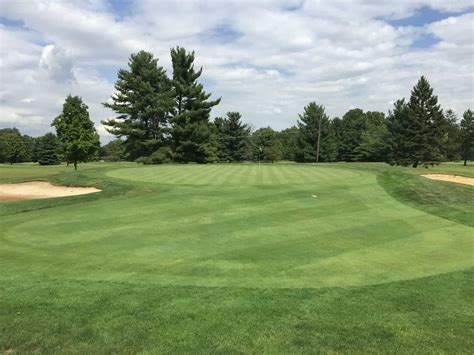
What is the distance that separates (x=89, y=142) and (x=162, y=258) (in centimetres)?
4679

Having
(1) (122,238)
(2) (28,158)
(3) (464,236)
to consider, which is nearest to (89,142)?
(1) (122,238)

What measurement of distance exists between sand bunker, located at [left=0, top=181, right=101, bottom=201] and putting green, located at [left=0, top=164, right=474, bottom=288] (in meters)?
4.75

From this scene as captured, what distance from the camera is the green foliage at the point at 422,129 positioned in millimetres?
66875

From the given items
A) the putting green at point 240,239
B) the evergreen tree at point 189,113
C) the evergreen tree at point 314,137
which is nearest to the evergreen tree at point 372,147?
the evergreen tree at point 314,137

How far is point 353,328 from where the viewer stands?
568 cm

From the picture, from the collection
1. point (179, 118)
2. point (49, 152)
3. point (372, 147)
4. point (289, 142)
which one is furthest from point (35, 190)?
point (289, 142)

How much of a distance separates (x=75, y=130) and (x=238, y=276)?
49.1 meters

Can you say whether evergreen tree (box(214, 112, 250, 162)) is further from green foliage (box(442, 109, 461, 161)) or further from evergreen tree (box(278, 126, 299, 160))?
green foliage (box(442, 109, 461, 161))

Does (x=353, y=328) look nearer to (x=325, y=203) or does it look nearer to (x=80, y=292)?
(x=80, y=292)

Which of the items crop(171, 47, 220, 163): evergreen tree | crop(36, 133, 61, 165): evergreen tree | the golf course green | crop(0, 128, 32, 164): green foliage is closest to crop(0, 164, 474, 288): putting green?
the golf course green

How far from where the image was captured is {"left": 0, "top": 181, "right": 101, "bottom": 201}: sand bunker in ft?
72.8

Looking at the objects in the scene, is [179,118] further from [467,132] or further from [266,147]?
[467,132]

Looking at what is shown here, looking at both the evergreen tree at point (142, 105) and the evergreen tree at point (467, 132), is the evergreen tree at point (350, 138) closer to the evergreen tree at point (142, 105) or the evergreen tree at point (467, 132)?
the evergreen tree at point (467, 132)

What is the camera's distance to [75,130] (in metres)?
52.0
